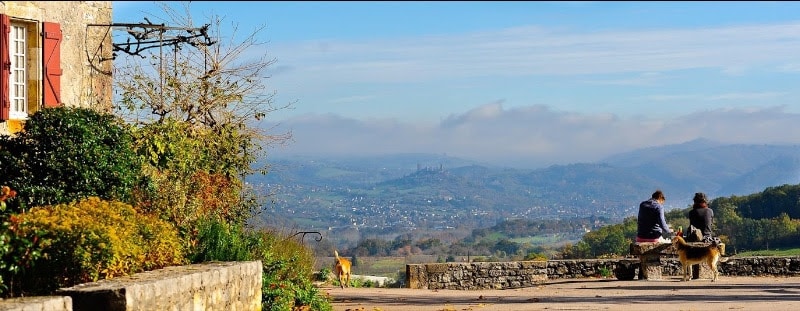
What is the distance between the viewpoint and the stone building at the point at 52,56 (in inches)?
634

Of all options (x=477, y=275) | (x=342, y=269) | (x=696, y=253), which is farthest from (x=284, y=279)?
(x=477, y=275)

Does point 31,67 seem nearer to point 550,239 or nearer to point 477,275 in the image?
point 477,275

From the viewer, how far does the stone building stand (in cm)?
1609

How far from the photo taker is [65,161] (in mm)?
13961

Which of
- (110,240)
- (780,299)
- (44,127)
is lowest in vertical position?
(780,299)

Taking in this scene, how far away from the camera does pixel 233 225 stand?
16.1 meters

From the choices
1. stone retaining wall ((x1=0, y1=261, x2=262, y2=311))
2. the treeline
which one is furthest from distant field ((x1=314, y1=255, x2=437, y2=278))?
Answer: stone retaining wall ((x1=0, y1=261, x2=262, y2=311))

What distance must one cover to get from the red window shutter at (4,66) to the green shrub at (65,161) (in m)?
1.09

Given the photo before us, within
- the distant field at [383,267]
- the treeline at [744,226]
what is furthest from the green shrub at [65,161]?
the treeline at [744,226]

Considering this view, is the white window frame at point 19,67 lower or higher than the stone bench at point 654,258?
higher

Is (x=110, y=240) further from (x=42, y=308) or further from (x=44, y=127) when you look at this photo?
(x=44, y=127)

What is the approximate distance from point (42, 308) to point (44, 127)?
5.42 metres

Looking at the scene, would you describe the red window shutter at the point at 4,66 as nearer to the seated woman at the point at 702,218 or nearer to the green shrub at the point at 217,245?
the green shrub at the point at 217,245

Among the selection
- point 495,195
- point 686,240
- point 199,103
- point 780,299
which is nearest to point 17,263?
point 199,103
